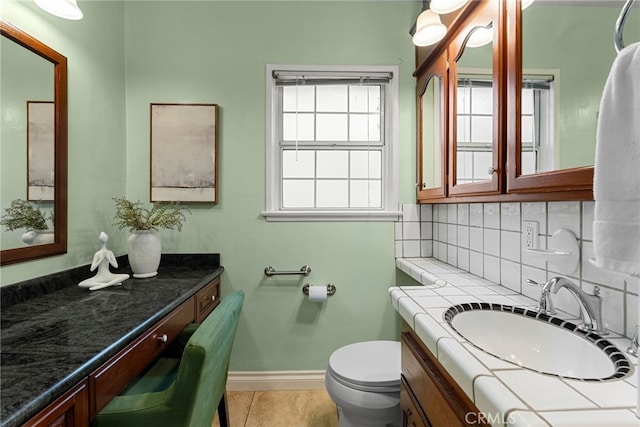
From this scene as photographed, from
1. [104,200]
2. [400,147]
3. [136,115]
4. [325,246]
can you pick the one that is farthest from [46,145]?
[400,147]

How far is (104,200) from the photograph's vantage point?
1682 mm

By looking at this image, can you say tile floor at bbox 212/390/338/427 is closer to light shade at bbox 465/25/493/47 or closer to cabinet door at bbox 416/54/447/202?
cabinet door at bbox 416/54/447/202

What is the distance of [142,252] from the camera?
60.1 inches

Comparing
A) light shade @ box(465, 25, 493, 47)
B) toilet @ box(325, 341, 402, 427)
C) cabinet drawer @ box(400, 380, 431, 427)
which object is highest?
light shade @ box(465, 25, 493, 47)

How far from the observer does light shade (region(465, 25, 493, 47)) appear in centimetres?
110

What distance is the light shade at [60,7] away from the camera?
1.11m

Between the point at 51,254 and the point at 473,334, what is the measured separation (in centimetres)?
181

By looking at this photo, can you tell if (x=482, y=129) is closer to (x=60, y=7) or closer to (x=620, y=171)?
(x=620, y=171)

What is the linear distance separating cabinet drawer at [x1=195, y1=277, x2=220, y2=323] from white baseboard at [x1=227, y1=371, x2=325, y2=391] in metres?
0.57

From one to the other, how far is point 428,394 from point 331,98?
1.78 m

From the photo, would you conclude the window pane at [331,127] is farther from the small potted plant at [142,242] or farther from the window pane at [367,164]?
the small potted plant at [142,242]

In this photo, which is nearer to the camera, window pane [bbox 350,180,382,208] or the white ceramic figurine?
the white ceramic figurine

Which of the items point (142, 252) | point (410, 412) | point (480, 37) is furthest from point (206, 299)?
point (480, 37)

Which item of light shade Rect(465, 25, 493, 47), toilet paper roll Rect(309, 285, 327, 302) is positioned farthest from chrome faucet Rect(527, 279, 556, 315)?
toilet paper roll Rect(309, 285, 327, 302)
